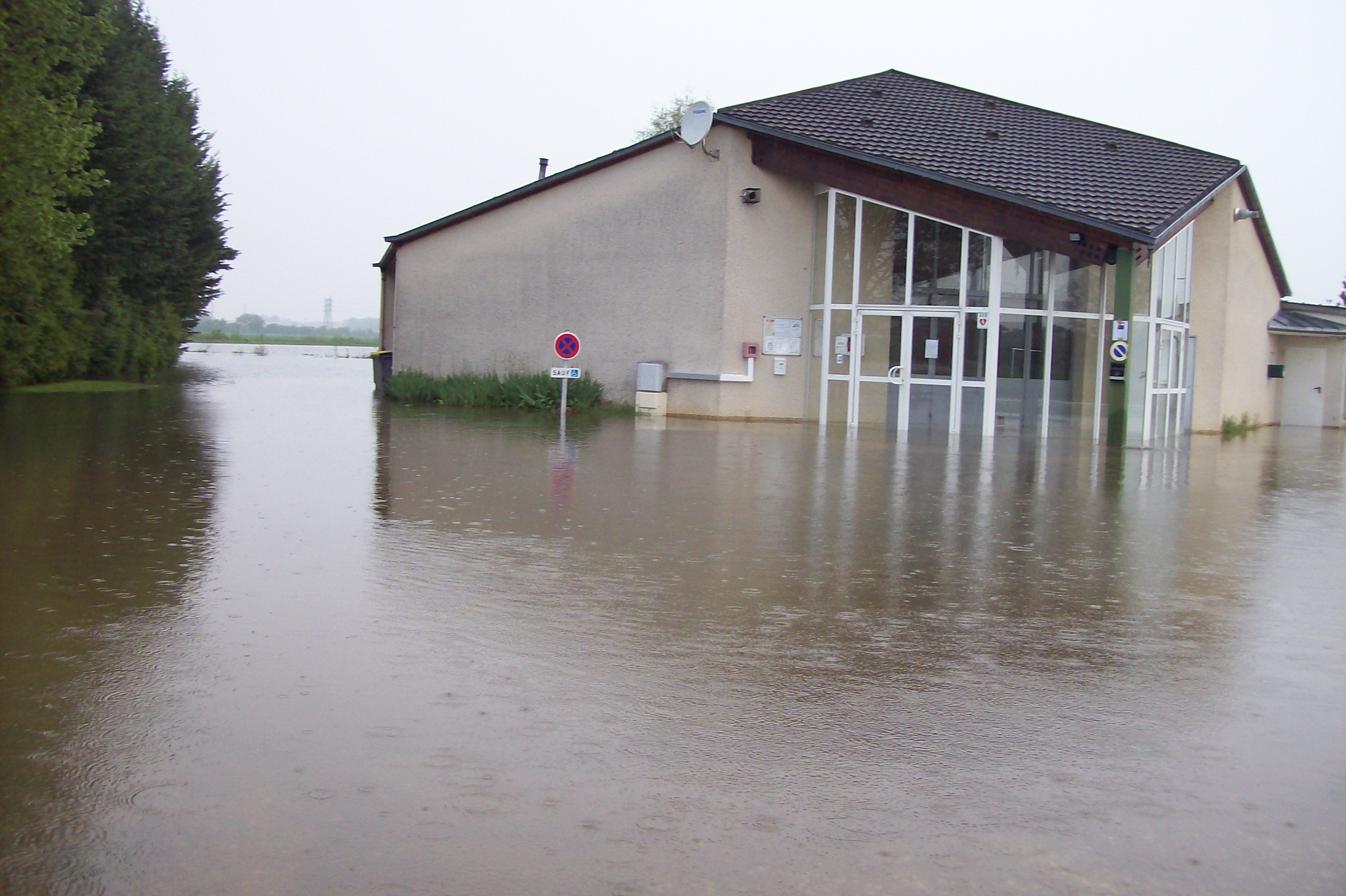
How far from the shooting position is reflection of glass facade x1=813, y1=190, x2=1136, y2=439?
76.2 ft

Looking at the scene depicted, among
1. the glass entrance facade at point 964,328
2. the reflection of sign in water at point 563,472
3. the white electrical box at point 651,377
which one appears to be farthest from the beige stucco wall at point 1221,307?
the reflection of sign in water at point 563,472

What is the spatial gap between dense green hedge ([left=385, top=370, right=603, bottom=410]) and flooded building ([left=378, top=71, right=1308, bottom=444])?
0.73 meters

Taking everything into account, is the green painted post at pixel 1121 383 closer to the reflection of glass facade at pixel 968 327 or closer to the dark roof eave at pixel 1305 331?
the reflection of glass facade at pixel 968 327

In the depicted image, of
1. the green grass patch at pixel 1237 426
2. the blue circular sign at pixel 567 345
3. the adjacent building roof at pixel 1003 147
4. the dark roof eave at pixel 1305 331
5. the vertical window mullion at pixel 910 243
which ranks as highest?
the adjacent building roof at pixel 1003 147

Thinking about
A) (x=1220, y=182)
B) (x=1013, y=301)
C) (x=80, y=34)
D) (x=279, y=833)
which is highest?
(x=80, y=34)

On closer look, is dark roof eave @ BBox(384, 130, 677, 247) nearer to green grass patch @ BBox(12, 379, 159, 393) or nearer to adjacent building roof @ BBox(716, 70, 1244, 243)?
adjacent building roof @ BBox(716, 70, 1244, 243)

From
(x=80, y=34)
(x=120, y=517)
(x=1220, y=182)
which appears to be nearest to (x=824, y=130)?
(x=1220, y=182)

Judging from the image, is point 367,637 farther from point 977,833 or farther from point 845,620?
point 977,833

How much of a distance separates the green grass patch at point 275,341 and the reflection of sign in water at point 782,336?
75176 millimetres

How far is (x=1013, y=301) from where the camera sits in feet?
76.2

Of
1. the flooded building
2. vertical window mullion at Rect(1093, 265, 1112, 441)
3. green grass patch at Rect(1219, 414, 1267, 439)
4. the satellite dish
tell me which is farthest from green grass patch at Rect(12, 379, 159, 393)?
green grass patch at Rect(1219, 414, 1267, 439)

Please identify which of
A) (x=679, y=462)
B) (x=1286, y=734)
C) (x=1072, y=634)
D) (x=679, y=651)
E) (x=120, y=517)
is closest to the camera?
(x=1286, y=734)

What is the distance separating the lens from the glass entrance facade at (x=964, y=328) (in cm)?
2323

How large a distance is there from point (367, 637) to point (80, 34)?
2232cm
